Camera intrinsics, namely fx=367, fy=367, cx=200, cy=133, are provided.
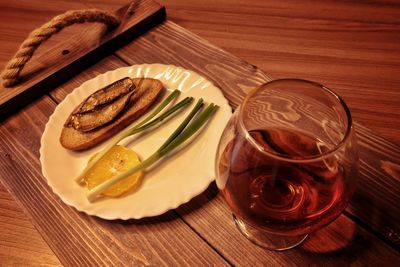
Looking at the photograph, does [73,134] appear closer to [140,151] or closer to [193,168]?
[140,151]

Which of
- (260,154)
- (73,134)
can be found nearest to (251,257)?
(260,154)

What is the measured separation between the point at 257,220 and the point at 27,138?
0.52 meters

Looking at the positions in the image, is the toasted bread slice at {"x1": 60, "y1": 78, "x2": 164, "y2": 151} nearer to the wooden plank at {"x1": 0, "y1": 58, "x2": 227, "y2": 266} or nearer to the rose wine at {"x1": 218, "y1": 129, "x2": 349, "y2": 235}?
the wooden plank at {"x1": 0, "y1": 58, "x2": 227, "y2": 266}

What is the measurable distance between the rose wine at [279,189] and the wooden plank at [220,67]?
4.3 inches

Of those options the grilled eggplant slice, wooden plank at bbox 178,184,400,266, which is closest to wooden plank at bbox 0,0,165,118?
the grilled eggplant slice

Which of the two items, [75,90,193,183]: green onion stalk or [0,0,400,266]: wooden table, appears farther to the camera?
[75,90,193,183]: green onion stalk

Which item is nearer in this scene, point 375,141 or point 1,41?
point 375,141

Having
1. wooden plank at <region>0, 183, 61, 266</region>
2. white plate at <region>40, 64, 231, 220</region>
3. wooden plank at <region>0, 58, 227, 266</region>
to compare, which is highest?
white plate at <region>40, 64, 231, 220</region>

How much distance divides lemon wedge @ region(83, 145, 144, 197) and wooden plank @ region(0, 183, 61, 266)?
0.13 metres

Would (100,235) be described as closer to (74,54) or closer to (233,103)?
(233,103)

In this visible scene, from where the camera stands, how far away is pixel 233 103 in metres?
0.80

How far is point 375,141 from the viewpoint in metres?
0.68

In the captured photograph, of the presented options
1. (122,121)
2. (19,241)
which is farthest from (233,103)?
(19,241)

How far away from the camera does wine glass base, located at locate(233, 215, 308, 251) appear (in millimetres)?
564
